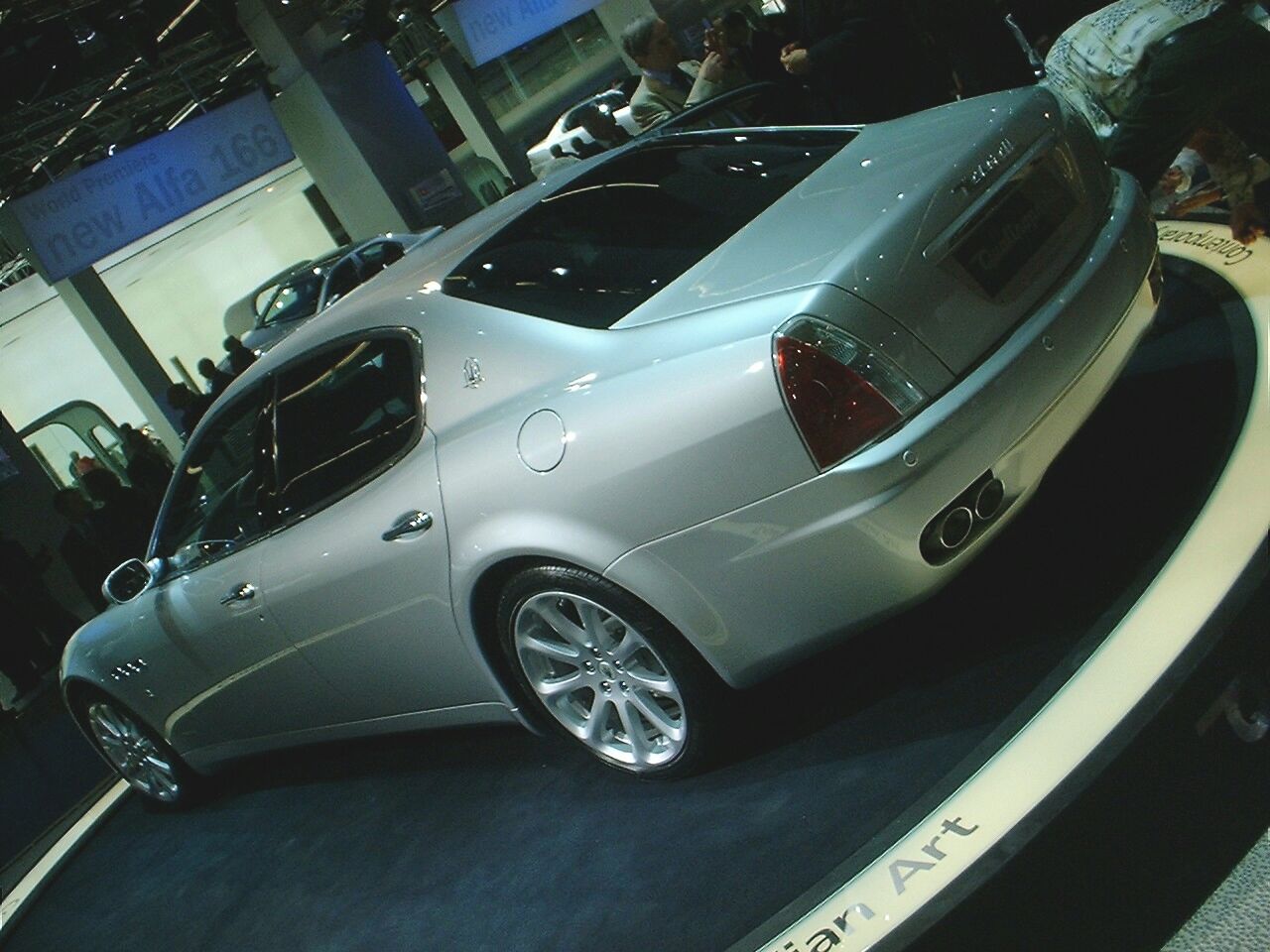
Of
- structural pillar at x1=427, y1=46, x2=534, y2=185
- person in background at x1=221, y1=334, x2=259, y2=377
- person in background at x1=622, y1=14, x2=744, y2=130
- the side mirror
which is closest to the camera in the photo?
the side mirror

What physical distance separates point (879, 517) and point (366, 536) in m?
1.42

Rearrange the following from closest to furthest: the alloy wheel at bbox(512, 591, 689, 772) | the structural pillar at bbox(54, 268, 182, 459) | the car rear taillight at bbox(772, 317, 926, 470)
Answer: the car rear taillight at bbox(772, 317, 926, 470) < the alloy wheel at bbox(512, 591, 689, 772) < the structural pillar at bbox(54, 268, 182, 459)

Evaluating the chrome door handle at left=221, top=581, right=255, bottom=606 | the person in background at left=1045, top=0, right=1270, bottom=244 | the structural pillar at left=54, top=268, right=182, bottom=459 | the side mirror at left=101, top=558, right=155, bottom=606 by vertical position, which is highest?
the structural pillar at left=54, top=268, right=182, bottom=459

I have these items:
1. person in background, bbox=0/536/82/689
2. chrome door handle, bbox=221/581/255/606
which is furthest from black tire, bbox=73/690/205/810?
person in background, bbox=0/536/82/689

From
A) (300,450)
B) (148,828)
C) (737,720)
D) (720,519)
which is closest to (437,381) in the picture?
(300,450)

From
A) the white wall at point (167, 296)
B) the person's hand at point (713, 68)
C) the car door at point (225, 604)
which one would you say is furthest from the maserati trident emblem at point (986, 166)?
the white wall at point (167, 296)

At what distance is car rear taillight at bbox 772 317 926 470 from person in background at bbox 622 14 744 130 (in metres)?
3.64

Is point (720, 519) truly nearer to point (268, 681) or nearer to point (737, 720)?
point (737, 720)

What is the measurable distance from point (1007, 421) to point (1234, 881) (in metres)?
0.92

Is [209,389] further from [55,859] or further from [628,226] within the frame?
[628,226]

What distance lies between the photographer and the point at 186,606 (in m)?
3.83

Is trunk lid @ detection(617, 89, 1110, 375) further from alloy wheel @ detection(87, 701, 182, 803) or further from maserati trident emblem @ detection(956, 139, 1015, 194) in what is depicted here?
alloy wheel @ detection(87, 701, 182, 803)

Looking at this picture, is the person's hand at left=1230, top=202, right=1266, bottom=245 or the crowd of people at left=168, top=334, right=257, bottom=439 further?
the crowd of people at left=168, top=334, right=257, bottom=439

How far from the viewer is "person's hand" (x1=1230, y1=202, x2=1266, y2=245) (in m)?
3.69
